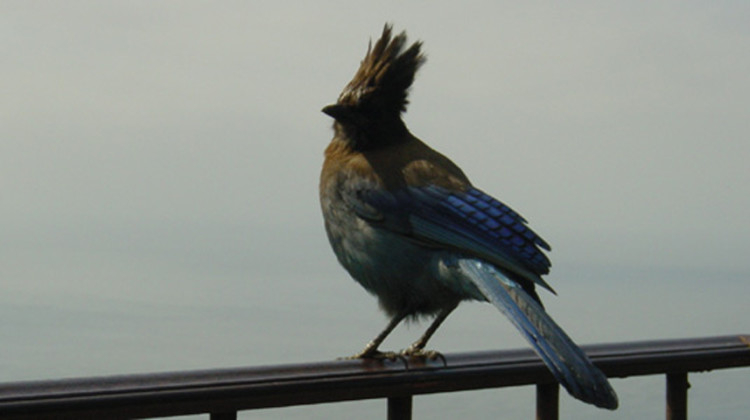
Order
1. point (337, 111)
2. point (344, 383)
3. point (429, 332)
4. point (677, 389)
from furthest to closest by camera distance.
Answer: point (337, 111) → point (429, 332) → point (677, 389) → point (344, 383)

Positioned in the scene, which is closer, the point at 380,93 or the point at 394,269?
the point at 394,269

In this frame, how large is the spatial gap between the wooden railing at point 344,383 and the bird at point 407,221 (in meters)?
0.17

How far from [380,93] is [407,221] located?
0.36 metres

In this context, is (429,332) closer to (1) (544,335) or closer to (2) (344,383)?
(1) (544,335)

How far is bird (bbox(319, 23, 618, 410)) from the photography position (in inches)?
85.4

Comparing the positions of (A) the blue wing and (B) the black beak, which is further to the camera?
(B) the black beak

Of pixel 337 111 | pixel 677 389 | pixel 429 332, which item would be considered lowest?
pixel 677 389

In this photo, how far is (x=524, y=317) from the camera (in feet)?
6.40

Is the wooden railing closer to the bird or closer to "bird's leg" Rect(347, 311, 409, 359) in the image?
the bird

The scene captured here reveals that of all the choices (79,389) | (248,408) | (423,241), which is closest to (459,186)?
(423,241)

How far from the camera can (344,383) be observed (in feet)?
5.00

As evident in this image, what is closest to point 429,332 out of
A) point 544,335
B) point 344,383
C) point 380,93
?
point 544,335

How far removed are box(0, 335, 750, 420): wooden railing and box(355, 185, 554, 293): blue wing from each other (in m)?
0.33

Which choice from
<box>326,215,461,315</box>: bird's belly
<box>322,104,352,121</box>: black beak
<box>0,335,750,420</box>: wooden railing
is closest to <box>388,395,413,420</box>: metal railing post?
<box>0,335,750,420</box>: wooden railing
